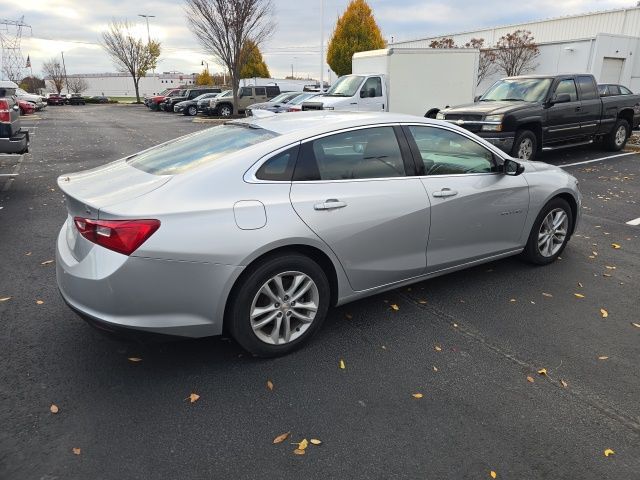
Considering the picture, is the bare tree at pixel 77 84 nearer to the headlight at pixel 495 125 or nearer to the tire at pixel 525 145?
the headlight at pixel 495 125

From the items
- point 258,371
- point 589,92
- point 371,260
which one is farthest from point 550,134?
point 258,371

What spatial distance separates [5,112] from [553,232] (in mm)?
7882

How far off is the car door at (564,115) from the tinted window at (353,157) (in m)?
7.98

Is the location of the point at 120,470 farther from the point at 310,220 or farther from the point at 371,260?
the point at 371,260

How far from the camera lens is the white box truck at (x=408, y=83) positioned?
15258mm

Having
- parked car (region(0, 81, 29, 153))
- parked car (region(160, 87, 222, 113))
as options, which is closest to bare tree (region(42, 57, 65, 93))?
parked car (region(160, 87, 222, 113))

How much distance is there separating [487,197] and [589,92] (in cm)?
922

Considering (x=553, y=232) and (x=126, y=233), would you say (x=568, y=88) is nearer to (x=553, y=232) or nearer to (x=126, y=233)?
(x=553, y=232)

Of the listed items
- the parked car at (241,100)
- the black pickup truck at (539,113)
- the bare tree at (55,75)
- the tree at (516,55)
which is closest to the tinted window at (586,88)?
the black pickup truck at (539,113)

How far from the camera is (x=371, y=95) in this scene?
50.3 feet

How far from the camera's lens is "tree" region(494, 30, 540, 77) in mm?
30500

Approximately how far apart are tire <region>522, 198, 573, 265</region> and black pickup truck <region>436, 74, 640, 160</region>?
498 centimetres

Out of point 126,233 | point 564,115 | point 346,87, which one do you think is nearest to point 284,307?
point 126,233

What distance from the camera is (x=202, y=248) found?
2.82 meters
